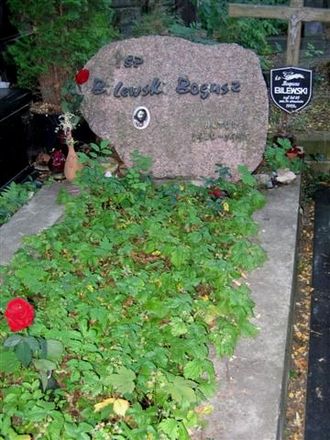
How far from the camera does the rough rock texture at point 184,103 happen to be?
4727 millimetres

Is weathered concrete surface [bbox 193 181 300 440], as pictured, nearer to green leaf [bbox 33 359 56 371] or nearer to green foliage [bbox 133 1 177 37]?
green leaf [bbox 33 359 56 371]

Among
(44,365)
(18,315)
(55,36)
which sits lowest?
(44,365)

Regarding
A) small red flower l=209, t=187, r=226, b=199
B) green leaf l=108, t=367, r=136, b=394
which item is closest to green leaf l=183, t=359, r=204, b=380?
green leaf l=108, t=367, r=136, b=394

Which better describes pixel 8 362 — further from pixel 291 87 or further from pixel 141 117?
pixel 291 87

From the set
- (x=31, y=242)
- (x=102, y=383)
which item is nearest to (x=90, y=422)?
(x=102, y=383)

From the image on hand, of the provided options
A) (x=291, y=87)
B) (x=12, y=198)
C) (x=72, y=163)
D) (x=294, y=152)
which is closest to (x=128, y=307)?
(x=12, y=198)

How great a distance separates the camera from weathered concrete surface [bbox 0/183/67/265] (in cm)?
379

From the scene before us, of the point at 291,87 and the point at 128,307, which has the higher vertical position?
the point at 291,87

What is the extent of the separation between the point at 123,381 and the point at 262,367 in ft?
2.38

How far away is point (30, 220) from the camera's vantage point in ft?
13.7

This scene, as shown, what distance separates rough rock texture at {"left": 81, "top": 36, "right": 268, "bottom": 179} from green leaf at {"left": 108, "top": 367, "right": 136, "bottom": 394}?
272 centimetres

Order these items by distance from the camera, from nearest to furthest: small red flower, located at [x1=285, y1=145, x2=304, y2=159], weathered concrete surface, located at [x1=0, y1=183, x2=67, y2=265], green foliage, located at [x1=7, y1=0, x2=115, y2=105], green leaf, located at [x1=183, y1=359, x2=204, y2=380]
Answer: green leaf, located at [x1=183, y1=359, x2=204, y2=380] < weathered concrete surface, located at [x1=0, y1=183, x2=67, y2=265] < small red flower, located at [x1=285, y1=145, x2=304, y2=159] < green foliage, located at [x1=7, y1=0, x2=115, y2=105]

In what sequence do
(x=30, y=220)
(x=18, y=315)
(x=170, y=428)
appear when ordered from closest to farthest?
(x=170, y=428) < (x=18, y=315) < (x=30, y=220)

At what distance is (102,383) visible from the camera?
8.00ft
